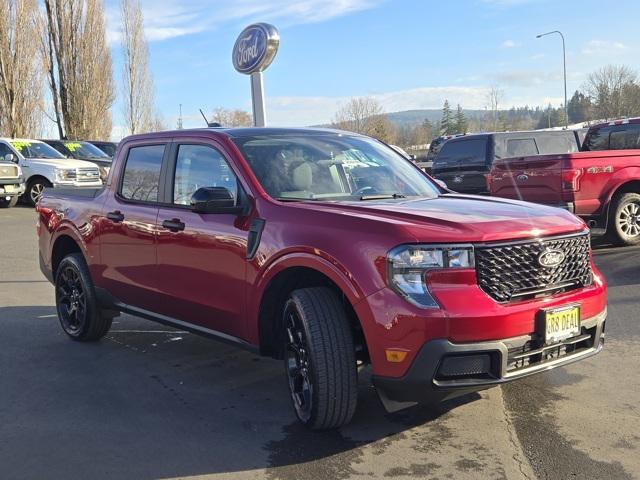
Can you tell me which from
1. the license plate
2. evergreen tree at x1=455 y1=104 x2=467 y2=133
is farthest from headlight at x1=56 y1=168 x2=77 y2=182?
evergreen tree at x1=455 y1=104 x2=467 y2=133

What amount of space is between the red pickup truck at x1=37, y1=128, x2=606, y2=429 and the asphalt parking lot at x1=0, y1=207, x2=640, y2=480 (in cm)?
34

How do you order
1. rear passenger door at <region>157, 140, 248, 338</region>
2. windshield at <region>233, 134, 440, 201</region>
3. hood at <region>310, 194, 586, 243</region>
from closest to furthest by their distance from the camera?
hood at <region>310, 194, 586, 243</region>
rear passenger door at <region>157, 140, 248, 338</region>
windshield at <region>233, 134, 440, 201</region>

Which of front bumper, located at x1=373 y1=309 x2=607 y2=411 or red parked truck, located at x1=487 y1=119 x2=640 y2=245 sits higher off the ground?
red parked truck, located at x1=487 y1=119 x2=640 y2=245

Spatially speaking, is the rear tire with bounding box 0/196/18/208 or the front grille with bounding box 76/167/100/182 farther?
the front grille with bounding box 76/167/100/182

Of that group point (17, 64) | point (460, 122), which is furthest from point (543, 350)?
point (460, 122)

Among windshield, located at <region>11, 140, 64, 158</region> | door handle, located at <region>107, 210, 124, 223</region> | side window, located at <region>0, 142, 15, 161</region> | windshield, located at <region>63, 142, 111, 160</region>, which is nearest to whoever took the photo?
door handle, located at <region>107, 210, 124, 223</region>

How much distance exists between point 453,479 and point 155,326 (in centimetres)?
411

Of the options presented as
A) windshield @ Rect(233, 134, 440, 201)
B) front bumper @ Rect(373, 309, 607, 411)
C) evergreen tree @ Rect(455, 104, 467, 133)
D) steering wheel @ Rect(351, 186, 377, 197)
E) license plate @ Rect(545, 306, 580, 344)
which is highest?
evergreen tree @ Rect(455, 104, 467, 133)

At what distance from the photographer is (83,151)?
23.1m

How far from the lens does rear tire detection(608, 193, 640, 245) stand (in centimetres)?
977

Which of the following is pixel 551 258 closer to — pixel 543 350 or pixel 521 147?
pixel 543 350

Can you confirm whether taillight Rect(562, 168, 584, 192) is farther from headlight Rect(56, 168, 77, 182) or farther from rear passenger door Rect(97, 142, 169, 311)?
headlight Rect(56, 168, 77, 182)

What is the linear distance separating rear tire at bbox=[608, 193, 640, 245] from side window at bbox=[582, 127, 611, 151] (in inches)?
56.8

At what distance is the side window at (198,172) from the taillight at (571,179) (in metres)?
6.22
